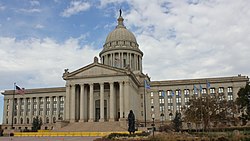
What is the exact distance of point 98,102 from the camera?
81688mm

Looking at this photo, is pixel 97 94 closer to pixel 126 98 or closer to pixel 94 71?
pixel 94 71

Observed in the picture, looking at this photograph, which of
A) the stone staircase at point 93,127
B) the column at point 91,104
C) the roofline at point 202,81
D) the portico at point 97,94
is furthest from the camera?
the roofline at point 202,81

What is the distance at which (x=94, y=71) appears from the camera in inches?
3044

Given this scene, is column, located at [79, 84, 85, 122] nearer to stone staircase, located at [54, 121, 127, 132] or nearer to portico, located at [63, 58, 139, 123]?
portico, located at [63, 58, 139, 123]

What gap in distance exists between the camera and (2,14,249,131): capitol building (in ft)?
246

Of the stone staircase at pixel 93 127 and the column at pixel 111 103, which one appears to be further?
the column at pixel 111 103

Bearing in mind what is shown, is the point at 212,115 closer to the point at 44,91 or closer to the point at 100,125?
the point at 100,125

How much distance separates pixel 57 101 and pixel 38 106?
7353 millimetres

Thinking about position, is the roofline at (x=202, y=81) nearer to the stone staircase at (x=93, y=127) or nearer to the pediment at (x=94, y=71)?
the pediment at (x=94, y=71)

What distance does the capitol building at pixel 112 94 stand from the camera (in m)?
74.9

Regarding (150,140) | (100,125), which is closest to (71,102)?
(100,125)

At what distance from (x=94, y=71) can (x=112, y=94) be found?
818 centimetres

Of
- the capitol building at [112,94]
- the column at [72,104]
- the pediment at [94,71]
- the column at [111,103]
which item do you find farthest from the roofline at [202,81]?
the column at [72,104]

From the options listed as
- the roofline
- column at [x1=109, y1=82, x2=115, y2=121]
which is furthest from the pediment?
the roofline
